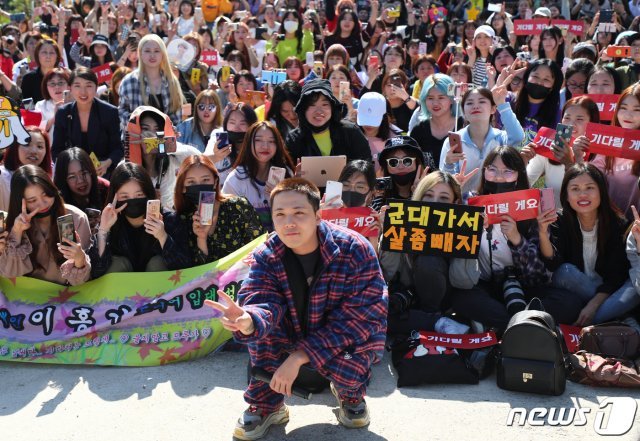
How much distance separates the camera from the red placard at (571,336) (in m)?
4.84

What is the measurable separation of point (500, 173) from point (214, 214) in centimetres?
193

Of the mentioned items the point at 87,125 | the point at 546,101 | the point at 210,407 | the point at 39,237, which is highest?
the point at 546,101

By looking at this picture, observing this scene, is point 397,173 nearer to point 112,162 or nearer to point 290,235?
point 290,235

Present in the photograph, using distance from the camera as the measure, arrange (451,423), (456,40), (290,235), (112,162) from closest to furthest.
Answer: (290,235) < (451,423) < (112,162) < (456,40)

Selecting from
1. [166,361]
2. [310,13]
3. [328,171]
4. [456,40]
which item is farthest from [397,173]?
[456,40]

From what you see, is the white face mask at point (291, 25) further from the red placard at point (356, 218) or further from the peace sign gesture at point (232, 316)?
the peace sign gesture at point (232, 316)

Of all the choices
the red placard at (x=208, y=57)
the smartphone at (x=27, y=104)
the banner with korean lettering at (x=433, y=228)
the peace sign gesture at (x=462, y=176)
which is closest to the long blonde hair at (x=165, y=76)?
the smartphone at (x=27, y=104)

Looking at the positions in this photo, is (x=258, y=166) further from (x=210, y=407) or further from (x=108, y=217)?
(x=210, y=407)

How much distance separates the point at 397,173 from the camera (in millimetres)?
5852

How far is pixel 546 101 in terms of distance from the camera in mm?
7254

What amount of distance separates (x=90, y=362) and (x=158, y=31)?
10.1 meters

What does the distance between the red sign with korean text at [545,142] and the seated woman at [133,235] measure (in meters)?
2.63

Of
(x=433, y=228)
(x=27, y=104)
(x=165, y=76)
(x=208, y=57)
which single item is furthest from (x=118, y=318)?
(x=208, y=57)

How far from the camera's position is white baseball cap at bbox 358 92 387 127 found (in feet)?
22.0
